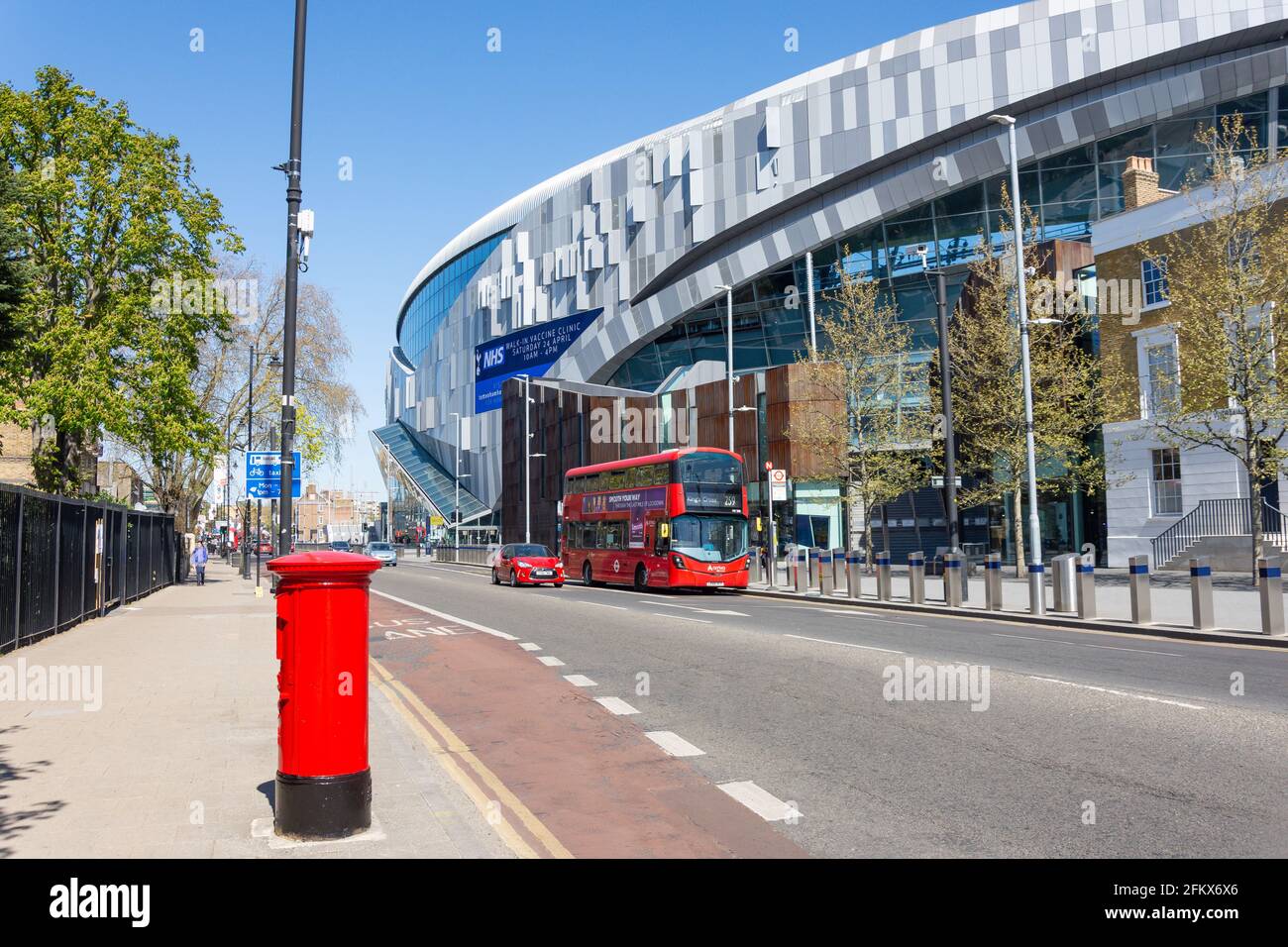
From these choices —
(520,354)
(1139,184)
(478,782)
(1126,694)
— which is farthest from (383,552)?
(478,782)

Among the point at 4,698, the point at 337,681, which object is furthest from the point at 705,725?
the point at 4,698

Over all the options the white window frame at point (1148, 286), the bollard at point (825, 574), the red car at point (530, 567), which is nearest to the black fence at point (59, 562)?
the red car at point (530, 567)

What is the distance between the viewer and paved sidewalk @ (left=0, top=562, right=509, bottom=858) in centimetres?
526

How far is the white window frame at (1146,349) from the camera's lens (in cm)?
3200

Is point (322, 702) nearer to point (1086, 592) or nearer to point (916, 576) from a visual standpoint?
point (1086, 592)

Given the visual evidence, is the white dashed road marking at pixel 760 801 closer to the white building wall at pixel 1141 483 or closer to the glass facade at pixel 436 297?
the white building wall at pixel 1141 483

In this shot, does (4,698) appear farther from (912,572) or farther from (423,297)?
(423,297)

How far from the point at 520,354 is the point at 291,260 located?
7101 cm

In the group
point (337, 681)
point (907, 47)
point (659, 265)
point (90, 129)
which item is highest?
point (907, 47)

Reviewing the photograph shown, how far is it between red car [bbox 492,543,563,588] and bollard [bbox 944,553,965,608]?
47.5 ft

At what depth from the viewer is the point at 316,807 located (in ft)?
Result: 17.6

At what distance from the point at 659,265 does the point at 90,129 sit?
133 ft

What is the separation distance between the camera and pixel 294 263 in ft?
47.5

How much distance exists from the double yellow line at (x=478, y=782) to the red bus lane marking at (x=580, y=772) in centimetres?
3
